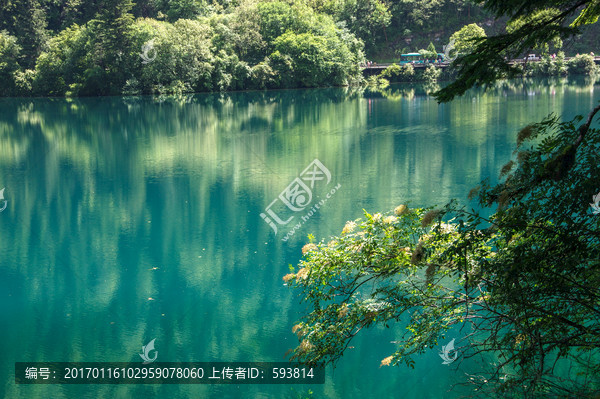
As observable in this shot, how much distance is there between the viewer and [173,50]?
56.4 meters

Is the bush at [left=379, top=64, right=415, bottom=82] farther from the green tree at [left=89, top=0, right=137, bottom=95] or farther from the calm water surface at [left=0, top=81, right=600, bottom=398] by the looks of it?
the calm water surface at [left=0, top=81, right=600, bottom=398]

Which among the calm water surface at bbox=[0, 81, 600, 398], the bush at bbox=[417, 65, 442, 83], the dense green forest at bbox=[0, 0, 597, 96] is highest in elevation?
the dense green forest at bbox=[0, 0, 597, 96]

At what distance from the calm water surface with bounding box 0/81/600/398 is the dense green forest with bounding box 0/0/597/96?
19.5m

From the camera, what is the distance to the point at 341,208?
704 inches

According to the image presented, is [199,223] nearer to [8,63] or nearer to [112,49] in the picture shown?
[112,49]

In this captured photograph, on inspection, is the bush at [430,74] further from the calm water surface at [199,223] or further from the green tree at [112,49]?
the green tree at [112,49]

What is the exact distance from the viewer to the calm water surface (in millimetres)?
10570

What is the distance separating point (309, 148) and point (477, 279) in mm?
22192

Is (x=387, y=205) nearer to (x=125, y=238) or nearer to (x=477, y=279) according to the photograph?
(x=125, y=238)

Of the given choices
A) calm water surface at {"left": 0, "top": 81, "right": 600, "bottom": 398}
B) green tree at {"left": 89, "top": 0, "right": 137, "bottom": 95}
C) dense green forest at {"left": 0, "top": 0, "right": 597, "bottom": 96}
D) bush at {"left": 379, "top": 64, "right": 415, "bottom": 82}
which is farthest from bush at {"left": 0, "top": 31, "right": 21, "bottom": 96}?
bush at {"left": 379, "top": 64, "right": 415, "bottom": 82}

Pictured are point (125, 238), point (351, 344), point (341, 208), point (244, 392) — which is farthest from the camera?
point (341, 208)

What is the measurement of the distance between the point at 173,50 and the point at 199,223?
42663 mm

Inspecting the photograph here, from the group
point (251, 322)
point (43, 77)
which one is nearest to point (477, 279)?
point (251, 322)

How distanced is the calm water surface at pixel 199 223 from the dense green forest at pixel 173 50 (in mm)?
19457
